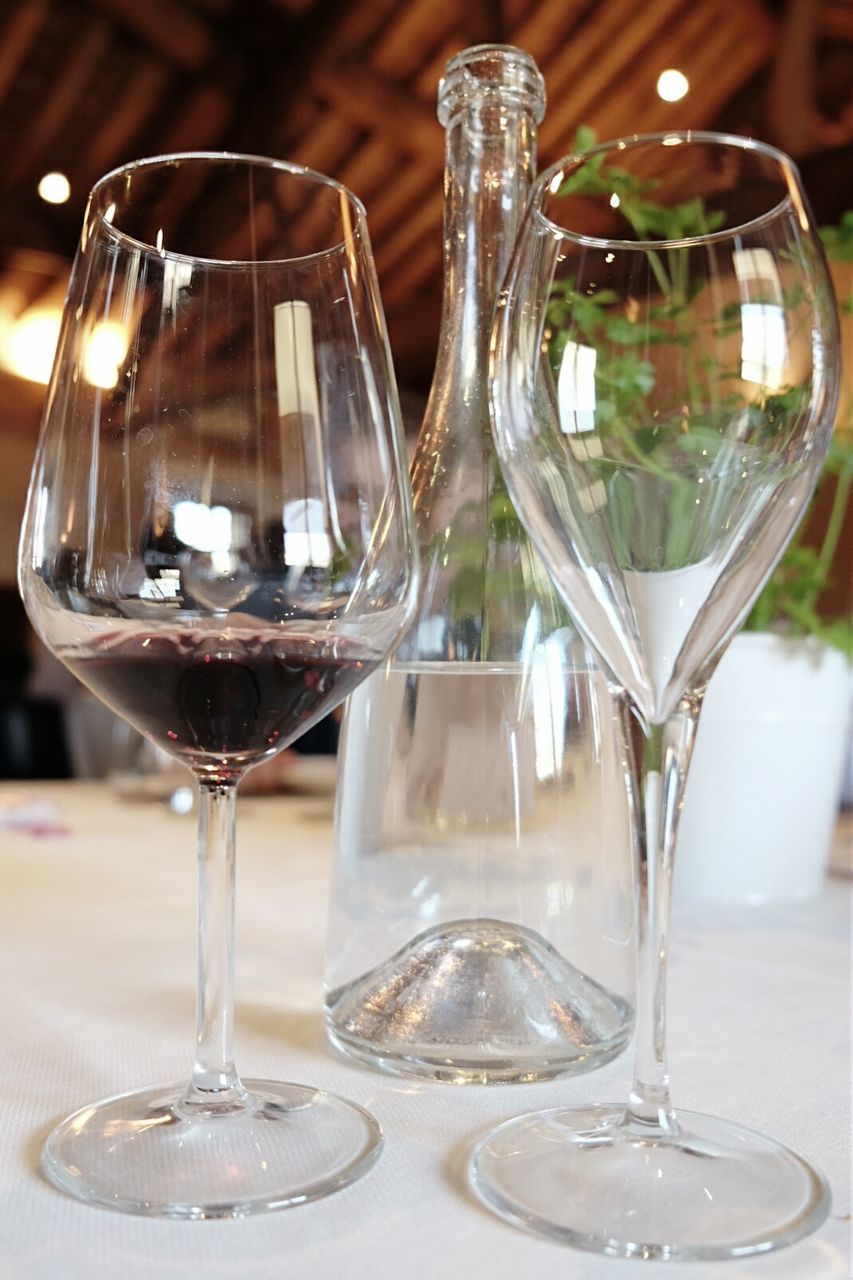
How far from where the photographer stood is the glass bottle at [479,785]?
43cm

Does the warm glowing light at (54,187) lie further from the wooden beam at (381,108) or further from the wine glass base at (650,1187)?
the wine glass base at (650,1187)

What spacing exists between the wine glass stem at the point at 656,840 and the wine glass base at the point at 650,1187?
0.02 m

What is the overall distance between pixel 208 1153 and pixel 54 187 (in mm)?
5141

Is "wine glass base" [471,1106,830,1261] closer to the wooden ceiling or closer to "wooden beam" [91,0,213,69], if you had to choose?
the wooden ceiling

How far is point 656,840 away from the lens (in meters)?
0.32

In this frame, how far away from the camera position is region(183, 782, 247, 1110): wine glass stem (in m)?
0.35

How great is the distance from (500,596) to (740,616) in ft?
0.54

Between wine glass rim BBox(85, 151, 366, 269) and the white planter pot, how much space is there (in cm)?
42

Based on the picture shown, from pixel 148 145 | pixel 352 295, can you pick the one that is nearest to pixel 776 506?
pixel 352 295

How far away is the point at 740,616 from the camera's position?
32cm

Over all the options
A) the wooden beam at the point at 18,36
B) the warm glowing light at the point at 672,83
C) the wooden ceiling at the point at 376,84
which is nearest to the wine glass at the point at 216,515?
the wooden ceiling at the point at 376,84

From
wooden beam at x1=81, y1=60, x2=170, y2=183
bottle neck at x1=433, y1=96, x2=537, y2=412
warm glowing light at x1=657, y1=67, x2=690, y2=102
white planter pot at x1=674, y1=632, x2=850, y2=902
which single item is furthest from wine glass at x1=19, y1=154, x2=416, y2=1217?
warm glowing light at x1=657, y1=67, x2=690, y2=102

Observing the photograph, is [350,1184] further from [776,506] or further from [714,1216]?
[776,506]

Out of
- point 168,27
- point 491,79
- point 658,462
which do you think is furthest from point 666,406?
point 168,27
